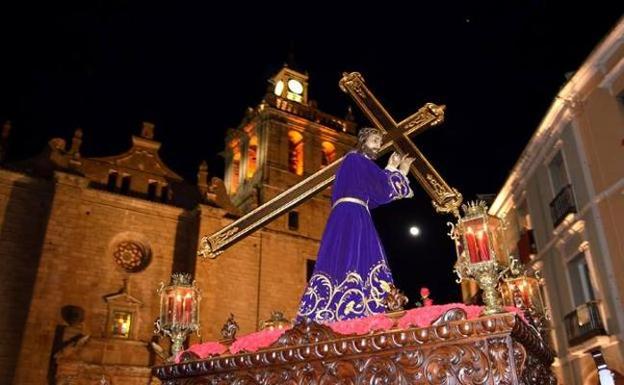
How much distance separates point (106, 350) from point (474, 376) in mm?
17909

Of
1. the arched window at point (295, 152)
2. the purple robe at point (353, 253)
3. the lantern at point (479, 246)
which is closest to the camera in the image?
the lantern at point (479, 246)

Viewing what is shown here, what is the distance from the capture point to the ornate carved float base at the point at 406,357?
3.50 metres

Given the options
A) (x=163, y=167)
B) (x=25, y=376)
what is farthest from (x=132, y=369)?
(x=163, y=167)

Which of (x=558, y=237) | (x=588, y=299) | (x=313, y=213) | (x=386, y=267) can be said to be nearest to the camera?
(x=386, y=267)

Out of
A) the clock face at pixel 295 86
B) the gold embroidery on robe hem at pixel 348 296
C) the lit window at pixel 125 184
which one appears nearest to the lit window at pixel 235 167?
the clock face at pixel 295 86

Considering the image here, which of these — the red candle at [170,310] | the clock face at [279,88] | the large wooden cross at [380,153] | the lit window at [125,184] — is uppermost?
the clock face at [279,88]

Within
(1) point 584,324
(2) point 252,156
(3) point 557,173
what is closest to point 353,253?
(1) point 584,324

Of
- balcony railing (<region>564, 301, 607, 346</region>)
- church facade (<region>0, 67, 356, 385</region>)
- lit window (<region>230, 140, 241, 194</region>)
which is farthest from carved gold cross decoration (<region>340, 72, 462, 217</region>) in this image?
lit window (<region>230, 140, 241, 194</region>)

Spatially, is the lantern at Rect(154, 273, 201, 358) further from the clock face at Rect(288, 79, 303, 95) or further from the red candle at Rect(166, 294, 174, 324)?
the clock face at Rect(288, 79, 303, 95)

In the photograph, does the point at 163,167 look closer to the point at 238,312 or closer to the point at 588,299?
the point at 238,312

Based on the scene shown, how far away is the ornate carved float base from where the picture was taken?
350cm

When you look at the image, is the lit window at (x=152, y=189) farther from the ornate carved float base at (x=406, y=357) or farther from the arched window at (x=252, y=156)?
the ornate carved float base at (x=406, y=357)

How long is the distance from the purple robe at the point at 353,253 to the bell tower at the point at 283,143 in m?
18.6

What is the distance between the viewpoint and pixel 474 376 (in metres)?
3.48
